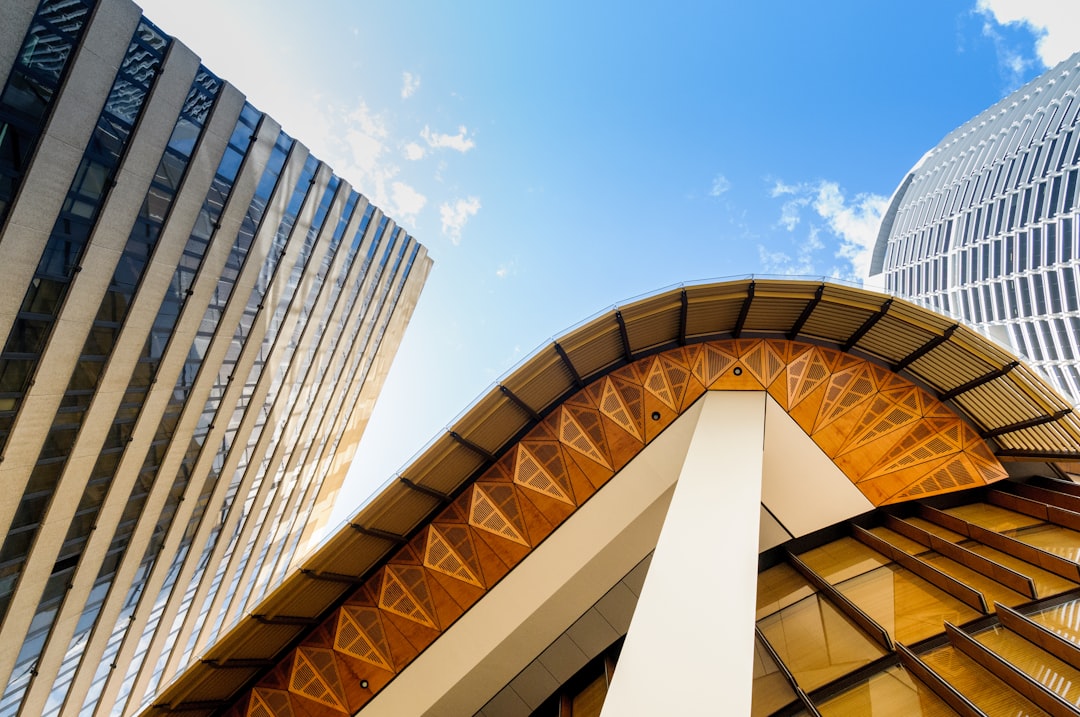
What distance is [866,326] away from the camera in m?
17.9

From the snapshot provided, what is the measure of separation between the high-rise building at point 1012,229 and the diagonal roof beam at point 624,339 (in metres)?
48.5

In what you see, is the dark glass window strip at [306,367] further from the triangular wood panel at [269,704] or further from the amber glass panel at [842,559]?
the amber glass panel at [842,559]

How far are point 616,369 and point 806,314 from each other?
708cm

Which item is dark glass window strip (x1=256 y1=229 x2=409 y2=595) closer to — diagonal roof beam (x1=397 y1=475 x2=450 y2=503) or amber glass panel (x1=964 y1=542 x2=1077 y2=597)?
diagonal roof beam (x1=397 y1=475 x2=450 y2=503)

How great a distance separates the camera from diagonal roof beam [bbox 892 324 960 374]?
16797 millimetres

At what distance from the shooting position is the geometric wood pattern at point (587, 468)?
16.7 m

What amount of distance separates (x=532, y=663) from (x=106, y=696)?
23187 millimetres

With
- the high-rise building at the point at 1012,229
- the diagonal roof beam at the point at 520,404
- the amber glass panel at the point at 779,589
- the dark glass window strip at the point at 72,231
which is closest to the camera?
the amber glass panel at the point at 779,589

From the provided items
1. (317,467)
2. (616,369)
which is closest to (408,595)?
(616,369)

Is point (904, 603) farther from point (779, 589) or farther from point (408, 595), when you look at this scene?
point (408, 595)

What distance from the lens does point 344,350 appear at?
38.3 m

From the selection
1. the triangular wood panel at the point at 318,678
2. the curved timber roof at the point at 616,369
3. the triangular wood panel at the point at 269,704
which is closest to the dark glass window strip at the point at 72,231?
the triangular wood panel at the point at 269,704

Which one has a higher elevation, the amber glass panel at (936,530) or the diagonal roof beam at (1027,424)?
the diagonal roof beam at (1027,424)

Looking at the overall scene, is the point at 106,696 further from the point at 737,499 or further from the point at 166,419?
the point at 737,499
